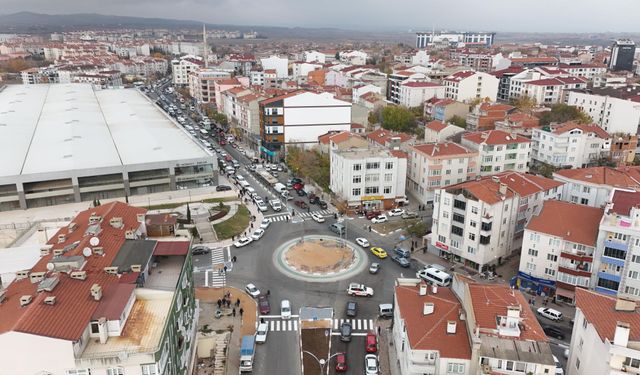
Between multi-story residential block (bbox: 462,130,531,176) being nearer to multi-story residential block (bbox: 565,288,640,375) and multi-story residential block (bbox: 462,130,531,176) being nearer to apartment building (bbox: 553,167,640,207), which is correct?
apartment building (bbox: 553,167,640,207)

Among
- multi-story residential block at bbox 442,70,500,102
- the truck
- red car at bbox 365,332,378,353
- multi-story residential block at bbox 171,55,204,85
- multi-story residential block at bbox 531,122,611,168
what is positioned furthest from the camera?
multi-story residential block at bbox 171,55,204,85

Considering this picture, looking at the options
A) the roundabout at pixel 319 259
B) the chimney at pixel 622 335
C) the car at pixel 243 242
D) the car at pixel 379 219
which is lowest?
the roundabout at pixel 319 259

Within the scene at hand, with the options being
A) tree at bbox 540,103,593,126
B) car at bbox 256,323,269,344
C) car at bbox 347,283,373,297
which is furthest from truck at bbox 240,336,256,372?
tree at bbox 540,103,593,126

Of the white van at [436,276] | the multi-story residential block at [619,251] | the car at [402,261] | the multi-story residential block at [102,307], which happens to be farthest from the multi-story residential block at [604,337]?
the multi-story residential block at [102,307]

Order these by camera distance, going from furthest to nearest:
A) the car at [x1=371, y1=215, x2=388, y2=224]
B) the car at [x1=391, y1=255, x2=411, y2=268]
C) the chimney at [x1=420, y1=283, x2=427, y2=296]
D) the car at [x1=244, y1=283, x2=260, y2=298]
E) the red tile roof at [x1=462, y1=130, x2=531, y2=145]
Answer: the red tile roof at [x1=462, y1=130, x2=531, y2=145] < the car at [x1=371, y1=215, x2=388, y2=224] < the car at [x1=391, y1=255, x2=411, y2=268] < the car at [x1=244, y1=283, x2=260, y2=298] < the chimney at [x1=420, y1=283, x2=427, y2=296]

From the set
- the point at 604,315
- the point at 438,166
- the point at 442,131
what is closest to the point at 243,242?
the point at 438,166

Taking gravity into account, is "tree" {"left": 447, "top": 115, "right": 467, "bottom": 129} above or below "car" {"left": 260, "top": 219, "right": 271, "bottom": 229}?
above

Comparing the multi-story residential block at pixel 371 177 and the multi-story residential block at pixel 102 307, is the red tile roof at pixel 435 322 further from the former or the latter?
the multi-story residential block at pixel 371 177

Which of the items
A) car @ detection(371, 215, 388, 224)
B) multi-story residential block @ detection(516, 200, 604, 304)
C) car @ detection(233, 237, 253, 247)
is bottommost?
car @ detection(233, 237, 253, 247)

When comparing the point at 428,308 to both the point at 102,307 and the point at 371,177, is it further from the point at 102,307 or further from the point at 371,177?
the point at 371,177
